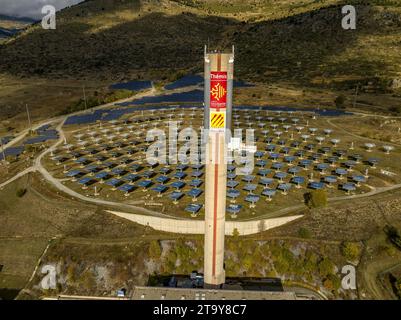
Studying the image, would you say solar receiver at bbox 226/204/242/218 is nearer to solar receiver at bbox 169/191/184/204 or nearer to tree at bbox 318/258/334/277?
solar receiver at bbox 169/191/184/204

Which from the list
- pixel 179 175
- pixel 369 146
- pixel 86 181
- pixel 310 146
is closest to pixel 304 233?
pixel 179 175

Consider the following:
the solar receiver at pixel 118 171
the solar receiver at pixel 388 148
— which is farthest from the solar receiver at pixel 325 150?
the solar receiver at pixel 118 171

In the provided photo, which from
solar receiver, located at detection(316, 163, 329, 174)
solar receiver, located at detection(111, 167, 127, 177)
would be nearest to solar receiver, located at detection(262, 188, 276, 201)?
solar receiver, located at detection(316, 163, 329, 174)

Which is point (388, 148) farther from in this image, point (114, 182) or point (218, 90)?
point (218, 90)

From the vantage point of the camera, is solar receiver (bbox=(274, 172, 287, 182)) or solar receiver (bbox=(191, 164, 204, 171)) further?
solar receiver (bbox=(191, 164, 204, 171))
